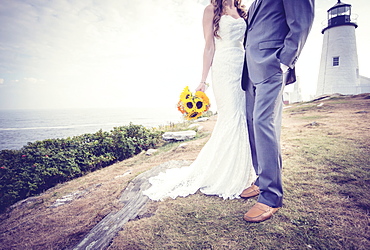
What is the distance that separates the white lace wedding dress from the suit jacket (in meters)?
0.55

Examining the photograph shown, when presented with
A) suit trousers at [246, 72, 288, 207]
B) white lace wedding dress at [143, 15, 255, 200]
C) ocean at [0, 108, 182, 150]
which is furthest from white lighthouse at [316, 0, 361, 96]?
suit trousers at [246, 72, 288, 207]

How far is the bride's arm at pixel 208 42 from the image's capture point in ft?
9.38

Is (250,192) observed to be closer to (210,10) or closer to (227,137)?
(227,137)

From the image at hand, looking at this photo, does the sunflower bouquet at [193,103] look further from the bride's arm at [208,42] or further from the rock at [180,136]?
the rock at [180,136]

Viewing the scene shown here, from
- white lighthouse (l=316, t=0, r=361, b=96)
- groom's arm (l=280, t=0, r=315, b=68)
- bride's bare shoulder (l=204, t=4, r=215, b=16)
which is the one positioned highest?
white lighthouse (l=316, t=0, r=361, b=96)

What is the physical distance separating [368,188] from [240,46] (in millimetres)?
2627

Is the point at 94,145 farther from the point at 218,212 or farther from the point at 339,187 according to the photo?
the point at 339,187

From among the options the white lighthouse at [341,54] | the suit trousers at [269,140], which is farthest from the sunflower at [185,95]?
the white lighthouse at [341,54]

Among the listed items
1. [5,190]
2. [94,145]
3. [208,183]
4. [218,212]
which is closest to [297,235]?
[218,212]

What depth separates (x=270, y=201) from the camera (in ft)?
6.63

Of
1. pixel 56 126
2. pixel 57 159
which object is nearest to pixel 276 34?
pixel 57 159

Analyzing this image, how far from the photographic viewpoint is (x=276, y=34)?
202 cm

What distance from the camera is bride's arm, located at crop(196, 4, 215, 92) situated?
286cm

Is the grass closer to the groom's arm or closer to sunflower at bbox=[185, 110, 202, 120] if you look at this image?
sunflower at bbox=[185, 110, 202, 120]
